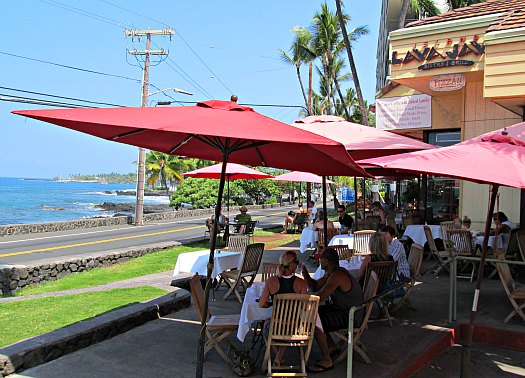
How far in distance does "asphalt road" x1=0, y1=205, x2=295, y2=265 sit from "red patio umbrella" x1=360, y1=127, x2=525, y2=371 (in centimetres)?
1236

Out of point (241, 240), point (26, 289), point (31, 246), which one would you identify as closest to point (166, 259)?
point (26, 289)

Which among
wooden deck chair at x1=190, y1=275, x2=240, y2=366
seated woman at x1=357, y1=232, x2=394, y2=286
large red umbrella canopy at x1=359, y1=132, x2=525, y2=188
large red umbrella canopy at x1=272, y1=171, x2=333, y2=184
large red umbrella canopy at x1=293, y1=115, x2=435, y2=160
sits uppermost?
large red umbrella canopy at x1=293, y1=115, x2=435, y2=160

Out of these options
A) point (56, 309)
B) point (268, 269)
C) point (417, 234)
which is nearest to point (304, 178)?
point (417, 234)

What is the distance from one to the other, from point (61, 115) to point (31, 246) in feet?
58.3

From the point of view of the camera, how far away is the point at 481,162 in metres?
4.03

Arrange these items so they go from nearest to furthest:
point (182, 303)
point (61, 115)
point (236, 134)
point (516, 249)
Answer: point (236, 134)
point (61, 115)
point (182, 303)
point (516, 249)

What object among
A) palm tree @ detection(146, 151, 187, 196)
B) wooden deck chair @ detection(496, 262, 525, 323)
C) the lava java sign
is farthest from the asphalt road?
palm tree @ detection(146, 151, 187, 196)

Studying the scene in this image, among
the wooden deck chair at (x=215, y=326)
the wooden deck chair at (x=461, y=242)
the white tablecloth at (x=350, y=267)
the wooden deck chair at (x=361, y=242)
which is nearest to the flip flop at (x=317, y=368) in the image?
the wooden deck chair at (x=215, y=326)

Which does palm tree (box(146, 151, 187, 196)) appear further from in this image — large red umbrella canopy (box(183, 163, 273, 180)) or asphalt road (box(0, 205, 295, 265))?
large red umbrella canopy (box(183, 163, 273, 180))

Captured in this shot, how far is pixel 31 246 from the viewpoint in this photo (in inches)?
762

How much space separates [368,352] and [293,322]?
1319mm

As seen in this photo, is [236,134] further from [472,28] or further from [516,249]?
[472,28]

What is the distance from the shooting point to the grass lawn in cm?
594

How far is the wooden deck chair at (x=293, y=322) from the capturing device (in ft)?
15.0
